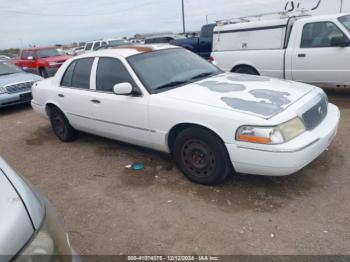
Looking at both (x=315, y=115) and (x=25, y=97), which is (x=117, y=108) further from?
(x=25, y=97)

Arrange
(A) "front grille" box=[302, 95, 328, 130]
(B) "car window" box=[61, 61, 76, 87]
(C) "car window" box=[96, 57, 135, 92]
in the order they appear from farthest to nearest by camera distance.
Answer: (B) "car window" box=[61, 61, 76, 87] → (C) "car window" box=[96, 57, 135, 92] → (A) "front grille" box=[302, 95, 328, 130]

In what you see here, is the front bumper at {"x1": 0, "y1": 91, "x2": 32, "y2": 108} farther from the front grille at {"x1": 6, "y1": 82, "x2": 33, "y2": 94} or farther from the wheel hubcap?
the wheel hubcap

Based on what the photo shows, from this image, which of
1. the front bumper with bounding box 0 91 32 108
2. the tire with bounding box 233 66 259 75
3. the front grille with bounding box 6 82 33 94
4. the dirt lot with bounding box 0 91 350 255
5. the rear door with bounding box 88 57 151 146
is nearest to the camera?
the dirt lot with bounding box 0 91 350 255

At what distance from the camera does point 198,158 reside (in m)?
3.76

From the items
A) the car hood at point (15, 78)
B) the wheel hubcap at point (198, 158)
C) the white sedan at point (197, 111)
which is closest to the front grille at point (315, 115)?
the white sedan at point (197, 111)

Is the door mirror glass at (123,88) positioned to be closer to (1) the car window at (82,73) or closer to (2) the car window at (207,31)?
(1) the car window at (82,73)

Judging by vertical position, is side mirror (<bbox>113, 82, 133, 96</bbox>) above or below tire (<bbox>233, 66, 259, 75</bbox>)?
above

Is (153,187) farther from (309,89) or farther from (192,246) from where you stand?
(309,89)

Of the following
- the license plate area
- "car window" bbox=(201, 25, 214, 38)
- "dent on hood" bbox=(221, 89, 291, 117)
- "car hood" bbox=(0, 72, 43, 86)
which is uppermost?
"car window" bbox=(201, 25, 214, 38)

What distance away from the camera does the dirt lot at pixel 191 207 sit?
2.89m

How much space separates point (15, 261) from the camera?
1343 mm

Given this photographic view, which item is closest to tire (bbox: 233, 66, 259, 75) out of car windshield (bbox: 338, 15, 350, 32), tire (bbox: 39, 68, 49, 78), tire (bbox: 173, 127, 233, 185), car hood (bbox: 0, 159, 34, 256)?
car windshield (bbox: 338, 15, 350, 32)

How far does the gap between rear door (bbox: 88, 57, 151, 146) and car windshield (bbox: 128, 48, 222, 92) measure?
18 centimetres

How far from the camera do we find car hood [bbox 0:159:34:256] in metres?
1.34
